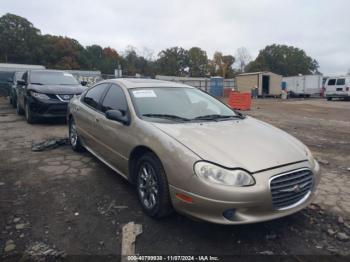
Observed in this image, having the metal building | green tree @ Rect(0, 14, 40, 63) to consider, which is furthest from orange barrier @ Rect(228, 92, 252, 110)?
green tree @ Rect(0, 14, 40, 63)

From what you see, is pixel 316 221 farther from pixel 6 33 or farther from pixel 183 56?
pixel 183 56

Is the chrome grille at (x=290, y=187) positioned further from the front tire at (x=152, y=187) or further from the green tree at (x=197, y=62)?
the green tree at (x=197, y=62)

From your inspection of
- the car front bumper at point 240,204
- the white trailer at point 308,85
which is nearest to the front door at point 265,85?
the white trailer at point 308,85

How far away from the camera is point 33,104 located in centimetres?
802

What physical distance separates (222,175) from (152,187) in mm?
863

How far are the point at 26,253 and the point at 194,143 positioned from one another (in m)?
1.76

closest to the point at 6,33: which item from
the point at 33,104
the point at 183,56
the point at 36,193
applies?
the point at 183,56

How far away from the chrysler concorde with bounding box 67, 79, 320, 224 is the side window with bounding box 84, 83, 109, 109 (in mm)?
447

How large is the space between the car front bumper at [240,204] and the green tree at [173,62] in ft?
213

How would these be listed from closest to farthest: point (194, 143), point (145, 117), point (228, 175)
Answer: point (228, 175), point (194, 143), point (145, 117)

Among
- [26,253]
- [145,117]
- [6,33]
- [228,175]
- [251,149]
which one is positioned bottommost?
[26,253]

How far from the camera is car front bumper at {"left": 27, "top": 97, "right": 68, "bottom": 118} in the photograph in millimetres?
7941

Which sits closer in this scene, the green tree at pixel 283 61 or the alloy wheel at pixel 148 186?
the alloy wheel at pixel 148 186

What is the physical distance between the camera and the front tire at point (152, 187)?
283cm
